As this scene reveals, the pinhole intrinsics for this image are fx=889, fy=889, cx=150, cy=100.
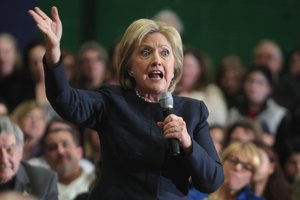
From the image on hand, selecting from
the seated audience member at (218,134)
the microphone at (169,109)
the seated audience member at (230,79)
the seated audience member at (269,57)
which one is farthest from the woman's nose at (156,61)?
the seated audience member at (269,57)

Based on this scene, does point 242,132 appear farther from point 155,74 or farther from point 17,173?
point 155,74

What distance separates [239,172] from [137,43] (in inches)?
76.7

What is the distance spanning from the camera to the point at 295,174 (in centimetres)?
578

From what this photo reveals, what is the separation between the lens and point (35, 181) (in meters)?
4.29

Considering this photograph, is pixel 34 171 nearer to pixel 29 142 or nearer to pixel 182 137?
pixel 29 142

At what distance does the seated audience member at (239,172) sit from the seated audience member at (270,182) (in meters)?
0.15

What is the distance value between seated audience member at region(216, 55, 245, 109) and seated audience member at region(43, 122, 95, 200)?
1.94 m

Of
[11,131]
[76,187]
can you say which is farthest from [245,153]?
[11,131]

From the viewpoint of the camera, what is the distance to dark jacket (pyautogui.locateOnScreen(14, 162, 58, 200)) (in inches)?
165

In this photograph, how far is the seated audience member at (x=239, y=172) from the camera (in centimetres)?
457

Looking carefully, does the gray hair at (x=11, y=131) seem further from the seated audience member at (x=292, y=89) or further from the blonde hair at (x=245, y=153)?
the seated audience member at (x=292, y=89)

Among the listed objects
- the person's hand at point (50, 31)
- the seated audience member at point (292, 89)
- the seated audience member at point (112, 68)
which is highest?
the person's hand at point (50, 31)

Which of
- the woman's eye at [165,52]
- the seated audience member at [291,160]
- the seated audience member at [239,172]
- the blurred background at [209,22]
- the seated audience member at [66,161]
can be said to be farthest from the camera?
the blurred background at [209,22]

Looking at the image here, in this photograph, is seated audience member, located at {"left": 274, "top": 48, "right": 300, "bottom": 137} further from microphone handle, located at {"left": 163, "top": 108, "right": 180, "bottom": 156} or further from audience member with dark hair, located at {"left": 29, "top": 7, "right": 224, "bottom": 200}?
microphone handle, located at {"left": 163, "top": 108, "right": 180, "bottom": 156}
